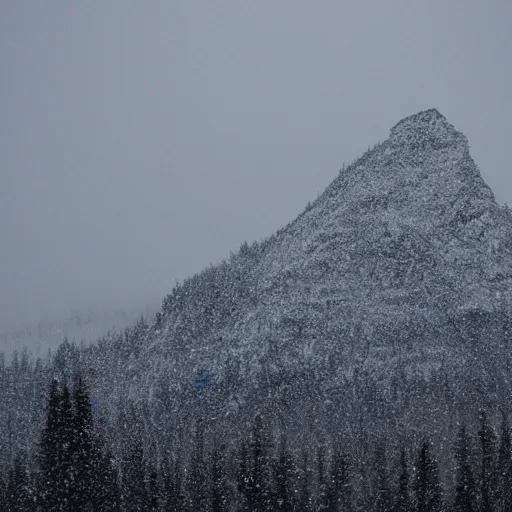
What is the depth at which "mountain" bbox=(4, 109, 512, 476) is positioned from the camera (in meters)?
137

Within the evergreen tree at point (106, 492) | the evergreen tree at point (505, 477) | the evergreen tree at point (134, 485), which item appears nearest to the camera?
the evergreen tree at point (106, 492)

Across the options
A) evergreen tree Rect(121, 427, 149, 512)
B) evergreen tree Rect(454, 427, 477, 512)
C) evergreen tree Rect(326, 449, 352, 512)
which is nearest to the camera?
evergreen tree Rect(454, 427, 477, 512)

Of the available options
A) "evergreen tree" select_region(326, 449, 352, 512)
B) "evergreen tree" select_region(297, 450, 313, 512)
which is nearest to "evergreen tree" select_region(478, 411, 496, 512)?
"evergreen tree" select_region(326, 449, 352, 512)

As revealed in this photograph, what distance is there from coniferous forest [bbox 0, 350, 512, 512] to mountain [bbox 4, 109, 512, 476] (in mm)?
16784

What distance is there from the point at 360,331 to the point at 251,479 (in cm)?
7883

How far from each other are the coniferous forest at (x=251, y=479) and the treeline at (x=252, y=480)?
0.08 meters

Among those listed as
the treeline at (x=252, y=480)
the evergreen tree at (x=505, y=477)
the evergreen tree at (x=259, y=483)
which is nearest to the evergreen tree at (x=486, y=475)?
the treeline at (x=252, y=480)

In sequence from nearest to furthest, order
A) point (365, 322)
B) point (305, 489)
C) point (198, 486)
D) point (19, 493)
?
point (19, 493) → point (305, 489) → point (198, 486) → point (365, 322)

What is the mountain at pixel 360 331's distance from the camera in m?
137

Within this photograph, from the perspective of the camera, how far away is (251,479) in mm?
81062

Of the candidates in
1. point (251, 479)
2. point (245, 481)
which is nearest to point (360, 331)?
point (245, 481)

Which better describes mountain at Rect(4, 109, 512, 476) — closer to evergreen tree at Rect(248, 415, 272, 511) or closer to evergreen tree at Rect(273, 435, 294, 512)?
evergreen tree at Rect(273, 435, 294, 512)

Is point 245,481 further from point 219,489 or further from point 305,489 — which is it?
point 305,489

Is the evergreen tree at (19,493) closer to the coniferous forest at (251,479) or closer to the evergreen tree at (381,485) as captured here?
the coniferous forest at (251,479)
